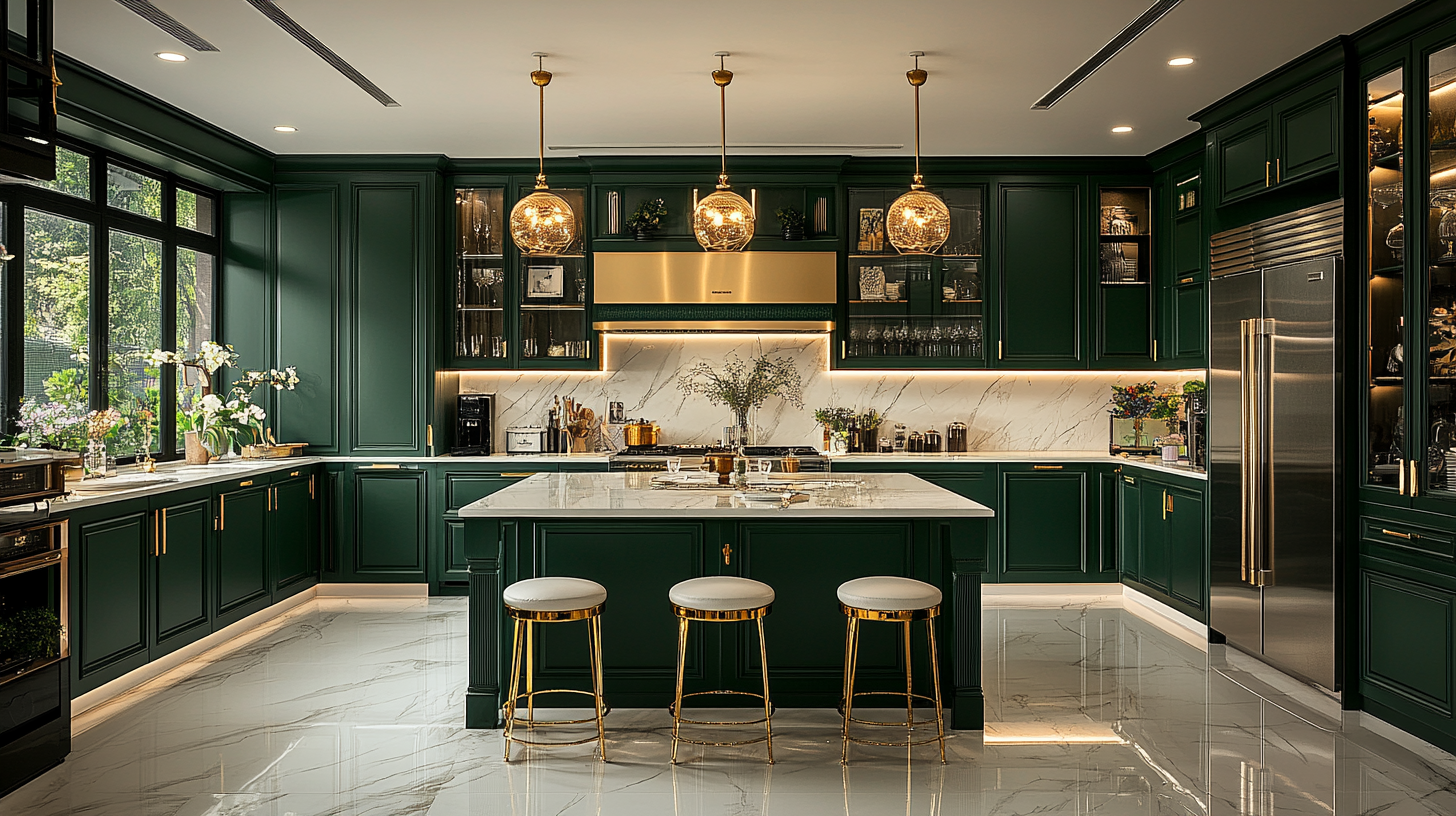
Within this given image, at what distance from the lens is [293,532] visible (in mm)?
5828

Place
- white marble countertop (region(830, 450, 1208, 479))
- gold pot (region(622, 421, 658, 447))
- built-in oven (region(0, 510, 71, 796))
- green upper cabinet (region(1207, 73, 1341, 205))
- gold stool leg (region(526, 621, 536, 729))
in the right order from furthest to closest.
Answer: gold pot (region(622, 421, 658, 447)) → white marble countertop (region(830, 450, 1208, 479)) → green upper cabinet (region(1207, 73, 1341, 205)) → gold stool leg (region(526, 621, 536, 729)) → built-in oven (region(0, 510, 71, 796))

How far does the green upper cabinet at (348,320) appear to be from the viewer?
245 inches

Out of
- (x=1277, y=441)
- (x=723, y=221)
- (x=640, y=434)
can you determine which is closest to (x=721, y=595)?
(x=723, y=221)

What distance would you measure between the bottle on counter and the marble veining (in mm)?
2359

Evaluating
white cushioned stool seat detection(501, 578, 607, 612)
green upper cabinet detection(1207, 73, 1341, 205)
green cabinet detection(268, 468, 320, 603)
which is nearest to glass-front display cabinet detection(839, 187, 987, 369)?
green upper cabinet detection(1207, 73, 1341, 205)

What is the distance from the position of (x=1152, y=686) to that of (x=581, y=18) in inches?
155

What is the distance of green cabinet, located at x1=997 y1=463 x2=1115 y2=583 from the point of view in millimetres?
6219

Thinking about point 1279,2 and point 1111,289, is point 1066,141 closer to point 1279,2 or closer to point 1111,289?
point 1111,289

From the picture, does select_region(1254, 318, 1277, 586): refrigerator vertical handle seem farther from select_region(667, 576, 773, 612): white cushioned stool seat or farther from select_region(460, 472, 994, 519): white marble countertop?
select_region(667, 576, 773, 612): white cushioned stool seat

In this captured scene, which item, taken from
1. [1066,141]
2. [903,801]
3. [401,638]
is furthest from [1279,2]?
[401,638]

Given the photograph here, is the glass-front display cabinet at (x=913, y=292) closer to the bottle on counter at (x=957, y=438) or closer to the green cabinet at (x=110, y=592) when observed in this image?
the bottle on counter at (x=957, y=438)

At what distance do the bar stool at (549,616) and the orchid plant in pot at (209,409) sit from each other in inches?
119

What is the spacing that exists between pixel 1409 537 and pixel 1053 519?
8.55ft

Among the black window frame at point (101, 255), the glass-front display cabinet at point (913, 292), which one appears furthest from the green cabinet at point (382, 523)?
the glass-front display cabinet at point (913, 292)
